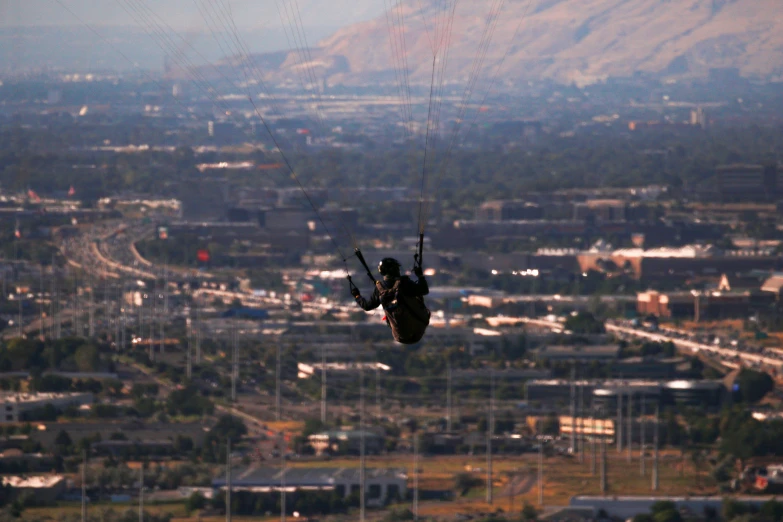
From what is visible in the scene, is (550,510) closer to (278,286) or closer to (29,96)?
(278,286)

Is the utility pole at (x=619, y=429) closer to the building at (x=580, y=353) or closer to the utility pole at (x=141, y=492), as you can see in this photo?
the utility pole at (x=141, y=492)

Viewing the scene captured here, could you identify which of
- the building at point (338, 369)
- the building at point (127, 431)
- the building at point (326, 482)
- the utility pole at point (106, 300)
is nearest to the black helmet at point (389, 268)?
the building at point (326, 482)

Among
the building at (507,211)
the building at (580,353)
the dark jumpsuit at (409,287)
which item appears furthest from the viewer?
the building at (507,211)

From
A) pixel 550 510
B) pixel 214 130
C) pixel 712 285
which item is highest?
pixel 214 130

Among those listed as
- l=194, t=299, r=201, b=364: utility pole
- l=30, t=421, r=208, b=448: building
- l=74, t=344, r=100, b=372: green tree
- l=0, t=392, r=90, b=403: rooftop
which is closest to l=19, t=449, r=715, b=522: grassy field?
l=30, t=421, r=208, b=448: building

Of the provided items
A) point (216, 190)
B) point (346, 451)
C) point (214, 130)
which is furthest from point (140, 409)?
point (214, 130)

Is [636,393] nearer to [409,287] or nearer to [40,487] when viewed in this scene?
[40,487]
